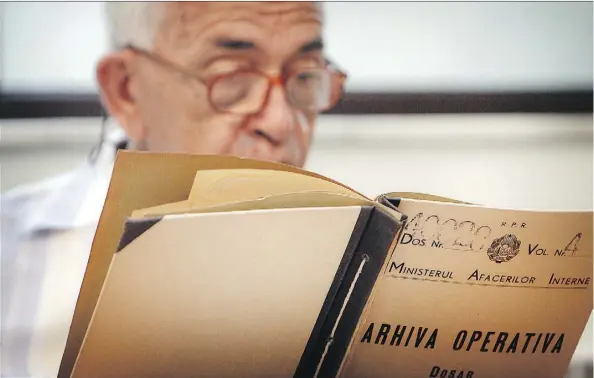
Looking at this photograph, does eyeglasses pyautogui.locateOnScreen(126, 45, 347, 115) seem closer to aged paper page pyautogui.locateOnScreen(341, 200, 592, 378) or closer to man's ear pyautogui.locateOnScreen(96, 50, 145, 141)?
man's ear pyautogui.locateOnScreen(96, 50, 145, 141)

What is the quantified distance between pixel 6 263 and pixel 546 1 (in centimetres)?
101

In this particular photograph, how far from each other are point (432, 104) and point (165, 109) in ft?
1.47

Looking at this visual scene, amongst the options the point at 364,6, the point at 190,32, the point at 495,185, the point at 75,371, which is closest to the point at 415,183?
the point at 495,185

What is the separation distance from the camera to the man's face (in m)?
0.91

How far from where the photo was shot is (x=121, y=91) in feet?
3.07

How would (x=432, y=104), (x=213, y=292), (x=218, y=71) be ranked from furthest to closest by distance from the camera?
(x=432, y=104) → (x=218, y=71) → (x=213, y=292)

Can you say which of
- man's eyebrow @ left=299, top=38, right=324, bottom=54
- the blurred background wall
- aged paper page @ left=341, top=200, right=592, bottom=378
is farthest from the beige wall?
aged paper page @ left=341, top=200, right=592, bottom=378

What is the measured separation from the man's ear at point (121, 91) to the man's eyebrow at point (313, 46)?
0.87 ft

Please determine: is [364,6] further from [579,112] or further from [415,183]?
[579,112]

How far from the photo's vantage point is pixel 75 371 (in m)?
0.51

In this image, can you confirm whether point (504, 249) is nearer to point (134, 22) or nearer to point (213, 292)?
point (213, 292)

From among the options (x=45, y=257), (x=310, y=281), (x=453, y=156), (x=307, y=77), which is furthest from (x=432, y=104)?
Answer: (x=45, y=257)

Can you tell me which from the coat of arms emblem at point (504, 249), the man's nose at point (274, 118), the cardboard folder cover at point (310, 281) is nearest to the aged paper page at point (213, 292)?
the cardboard folder cover at point (310, 281)

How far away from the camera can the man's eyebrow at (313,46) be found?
947mm
